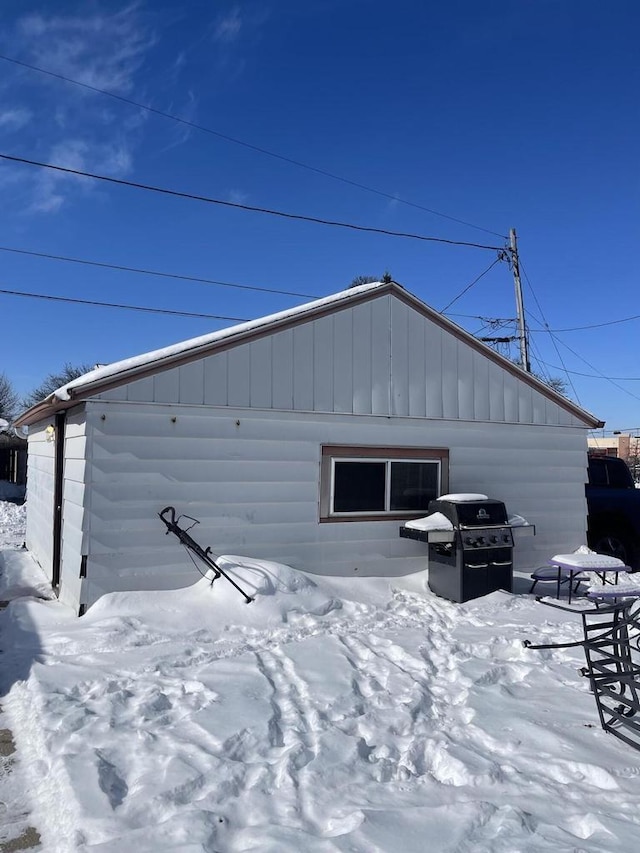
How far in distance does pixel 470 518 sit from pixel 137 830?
5.58 metres

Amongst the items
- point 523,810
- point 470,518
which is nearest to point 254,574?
point 470,518

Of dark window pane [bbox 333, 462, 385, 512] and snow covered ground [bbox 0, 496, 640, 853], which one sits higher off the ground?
dark window pane [bbox 333, 462, 385, 512]

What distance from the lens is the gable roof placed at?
671 centimetres

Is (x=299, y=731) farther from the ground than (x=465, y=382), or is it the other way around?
(x=465, y=382)

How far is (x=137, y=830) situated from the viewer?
2.96m

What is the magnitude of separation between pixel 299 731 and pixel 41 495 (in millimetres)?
7276

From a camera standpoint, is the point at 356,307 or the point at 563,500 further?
the point at 563,500

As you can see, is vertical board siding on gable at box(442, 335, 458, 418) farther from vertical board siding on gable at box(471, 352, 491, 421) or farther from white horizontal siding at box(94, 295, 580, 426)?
vertical board siding on gable at box(471, 352, 491, 421)

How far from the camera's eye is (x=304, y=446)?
7.84 metres

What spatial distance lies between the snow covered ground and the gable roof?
7.31 ft

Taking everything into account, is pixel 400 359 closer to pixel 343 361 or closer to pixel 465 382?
pixel 343 361

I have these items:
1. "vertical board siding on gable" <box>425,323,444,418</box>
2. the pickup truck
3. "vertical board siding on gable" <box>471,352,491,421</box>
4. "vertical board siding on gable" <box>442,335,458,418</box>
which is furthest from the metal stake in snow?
the pickup truck

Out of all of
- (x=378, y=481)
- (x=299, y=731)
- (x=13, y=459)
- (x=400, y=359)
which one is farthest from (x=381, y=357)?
(x=13, y=459)

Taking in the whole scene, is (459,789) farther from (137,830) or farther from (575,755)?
(137,830)
